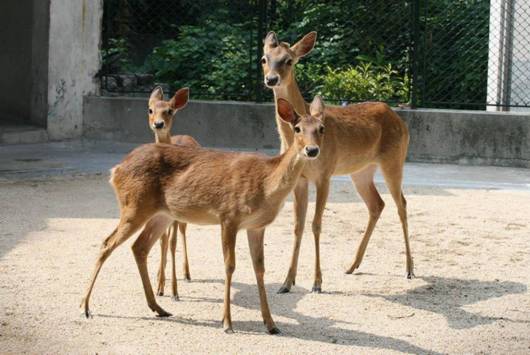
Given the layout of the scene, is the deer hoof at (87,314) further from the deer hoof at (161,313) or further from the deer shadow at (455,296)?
the deer shadow at (455,296)

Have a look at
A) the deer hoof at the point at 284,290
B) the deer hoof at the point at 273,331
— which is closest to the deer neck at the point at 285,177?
the deer hoof at the point at 273,331

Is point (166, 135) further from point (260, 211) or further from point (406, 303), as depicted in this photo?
point (406, 303)

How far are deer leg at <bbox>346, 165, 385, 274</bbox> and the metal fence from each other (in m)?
5.79

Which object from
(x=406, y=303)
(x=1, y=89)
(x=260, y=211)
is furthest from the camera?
(x=1, y=89)

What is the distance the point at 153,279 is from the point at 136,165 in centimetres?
137

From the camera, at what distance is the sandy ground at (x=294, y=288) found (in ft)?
21.8

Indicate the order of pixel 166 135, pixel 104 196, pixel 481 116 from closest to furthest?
pixel 166 135
pixel 104 196
pixel 481 116

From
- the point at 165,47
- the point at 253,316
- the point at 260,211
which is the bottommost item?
the point at 253,316

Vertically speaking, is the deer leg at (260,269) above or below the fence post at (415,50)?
below

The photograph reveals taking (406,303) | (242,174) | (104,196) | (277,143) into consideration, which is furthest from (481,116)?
(242,174)

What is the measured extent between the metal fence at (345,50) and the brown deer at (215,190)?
25.5 ft

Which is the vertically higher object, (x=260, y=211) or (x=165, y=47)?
(x=165, y=47)

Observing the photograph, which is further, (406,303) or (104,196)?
(104,196)

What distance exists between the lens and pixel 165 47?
17.3 m
